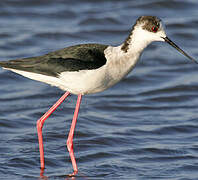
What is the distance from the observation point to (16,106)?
10195 mm

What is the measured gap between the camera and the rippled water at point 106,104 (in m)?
7.88

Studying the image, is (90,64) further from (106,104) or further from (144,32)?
(106,104)

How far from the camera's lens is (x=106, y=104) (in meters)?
10.5

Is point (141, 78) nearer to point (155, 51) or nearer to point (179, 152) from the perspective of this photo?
point (155, 51)

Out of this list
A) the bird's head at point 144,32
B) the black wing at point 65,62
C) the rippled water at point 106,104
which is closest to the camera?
the black wing at point 65,62

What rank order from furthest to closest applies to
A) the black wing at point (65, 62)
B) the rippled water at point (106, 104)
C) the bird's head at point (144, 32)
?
the rippled water at point (106, 104)
the bird's head at point (144, 32)
the black wing at point (65, 62)

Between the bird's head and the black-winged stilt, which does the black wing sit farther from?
the bird's head

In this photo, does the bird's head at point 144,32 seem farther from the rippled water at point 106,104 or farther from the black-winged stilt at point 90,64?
the rippled water at point 106,104

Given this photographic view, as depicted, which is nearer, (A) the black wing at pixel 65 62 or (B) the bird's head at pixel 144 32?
(A) the black wing at pixel 65 62

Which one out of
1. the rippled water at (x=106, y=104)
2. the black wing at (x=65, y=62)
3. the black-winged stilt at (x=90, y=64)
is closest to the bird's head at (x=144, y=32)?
the black-winged stilt at (x=90, y=64)

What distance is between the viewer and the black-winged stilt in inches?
284

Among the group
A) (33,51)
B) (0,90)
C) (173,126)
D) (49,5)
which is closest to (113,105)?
(173,126)

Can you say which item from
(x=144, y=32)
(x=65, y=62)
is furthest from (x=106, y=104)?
(x=65, y=62)

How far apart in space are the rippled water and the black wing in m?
1.29
